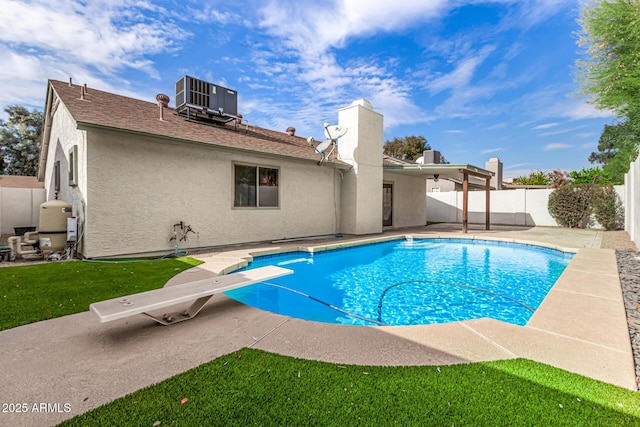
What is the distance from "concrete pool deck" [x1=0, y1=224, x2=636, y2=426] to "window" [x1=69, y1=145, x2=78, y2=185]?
6.10 meters

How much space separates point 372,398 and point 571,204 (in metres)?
19.0

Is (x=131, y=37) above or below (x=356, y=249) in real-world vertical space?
above

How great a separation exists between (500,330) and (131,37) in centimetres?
1339

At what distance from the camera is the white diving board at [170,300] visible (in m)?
2.83

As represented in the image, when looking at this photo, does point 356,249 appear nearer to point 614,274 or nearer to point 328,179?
point 328,179

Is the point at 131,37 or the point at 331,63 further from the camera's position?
the point at 331,63

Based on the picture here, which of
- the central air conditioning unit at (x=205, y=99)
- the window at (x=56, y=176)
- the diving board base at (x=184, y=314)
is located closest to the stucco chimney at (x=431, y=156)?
the central air conditioning unit at (x=205, y=99)

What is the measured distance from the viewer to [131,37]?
32.7ft

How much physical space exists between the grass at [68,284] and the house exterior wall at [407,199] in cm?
1229

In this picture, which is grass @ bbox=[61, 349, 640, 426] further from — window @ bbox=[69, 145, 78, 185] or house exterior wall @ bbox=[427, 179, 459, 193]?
house exterior wall @ bbox=[427, 179, 459, 193]

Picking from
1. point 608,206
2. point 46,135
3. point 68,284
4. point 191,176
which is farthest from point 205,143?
point 608,206

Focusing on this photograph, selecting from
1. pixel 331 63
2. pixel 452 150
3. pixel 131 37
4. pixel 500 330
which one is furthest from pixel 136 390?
pixel 452 150

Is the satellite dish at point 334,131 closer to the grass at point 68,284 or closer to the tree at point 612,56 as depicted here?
the tree at point 612,56

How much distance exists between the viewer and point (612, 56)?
24.1 feet
